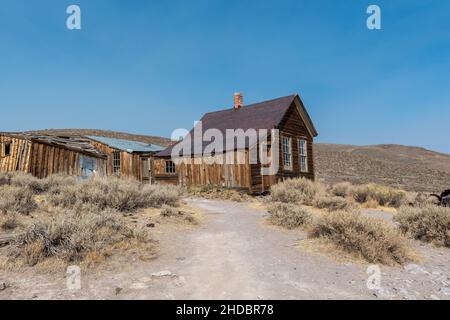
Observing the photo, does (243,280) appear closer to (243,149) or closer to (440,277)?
(440,277)

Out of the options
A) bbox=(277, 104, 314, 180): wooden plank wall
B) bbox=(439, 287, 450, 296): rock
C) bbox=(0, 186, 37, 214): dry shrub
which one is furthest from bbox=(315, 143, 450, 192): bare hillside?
bbox=(439, 287, 450, 296): rock

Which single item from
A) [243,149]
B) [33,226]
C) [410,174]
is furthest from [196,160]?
[410,174]

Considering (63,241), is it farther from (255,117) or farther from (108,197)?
(255,117)

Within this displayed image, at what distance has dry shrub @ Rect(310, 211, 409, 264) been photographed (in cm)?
535

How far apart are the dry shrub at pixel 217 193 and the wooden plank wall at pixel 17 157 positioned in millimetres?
8588

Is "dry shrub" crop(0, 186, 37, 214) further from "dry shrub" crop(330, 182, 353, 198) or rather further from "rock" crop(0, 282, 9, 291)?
"dry shrub" crop(330, 182, 353, 198)

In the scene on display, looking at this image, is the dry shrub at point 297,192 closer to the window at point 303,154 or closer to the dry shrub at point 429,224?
the window at point 303,154

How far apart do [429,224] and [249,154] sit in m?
9.85

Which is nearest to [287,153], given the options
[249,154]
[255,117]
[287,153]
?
[287,153]

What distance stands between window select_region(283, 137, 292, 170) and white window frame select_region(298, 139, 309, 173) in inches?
44.5

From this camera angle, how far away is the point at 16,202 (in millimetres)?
7164

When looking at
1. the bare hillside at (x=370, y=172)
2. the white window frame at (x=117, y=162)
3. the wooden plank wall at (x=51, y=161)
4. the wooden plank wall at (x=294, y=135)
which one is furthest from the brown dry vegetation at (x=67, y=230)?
→ the bare hillside at (x=370, y=172)

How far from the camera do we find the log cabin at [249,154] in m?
16.8
